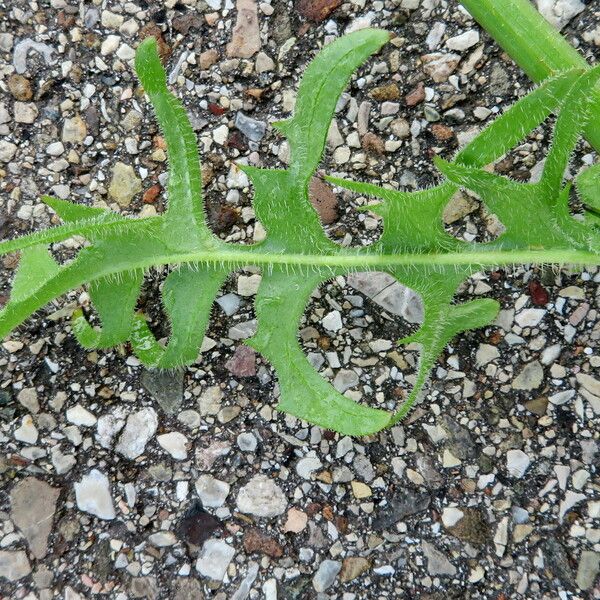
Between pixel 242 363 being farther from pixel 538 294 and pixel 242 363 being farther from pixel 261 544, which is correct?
pixel 538 294

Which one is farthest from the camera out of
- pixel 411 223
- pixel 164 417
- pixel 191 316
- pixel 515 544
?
pixel 164 417

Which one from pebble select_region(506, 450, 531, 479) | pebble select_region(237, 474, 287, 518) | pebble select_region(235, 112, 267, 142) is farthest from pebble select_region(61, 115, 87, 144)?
pebble select_region(506, 450, 531, 479)

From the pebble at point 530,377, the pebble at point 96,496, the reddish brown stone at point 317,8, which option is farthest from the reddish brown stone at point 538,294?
the pebble at point 96,496

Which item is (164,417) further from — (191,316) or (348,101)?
(348,101)

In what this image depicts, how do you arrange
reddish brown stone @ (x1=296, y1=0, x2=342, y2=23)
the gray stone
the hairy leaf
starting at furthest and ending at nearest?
reddish brown stone @ (x1=296, y1=0, x2=342, y2=23), the gray stone, the hairy leaf

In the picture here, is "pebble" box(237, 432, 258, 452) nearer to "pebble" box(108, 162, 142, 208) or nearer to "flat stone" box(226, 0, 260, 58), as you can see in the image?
"pebble" box(108, 162, 142, 208)

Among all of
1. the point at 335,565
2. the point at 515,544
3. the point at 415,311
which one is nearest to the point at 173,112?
the point at 415,311

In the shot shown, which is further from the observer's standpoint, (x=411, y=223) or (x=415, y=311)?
(x=415, y=311)
